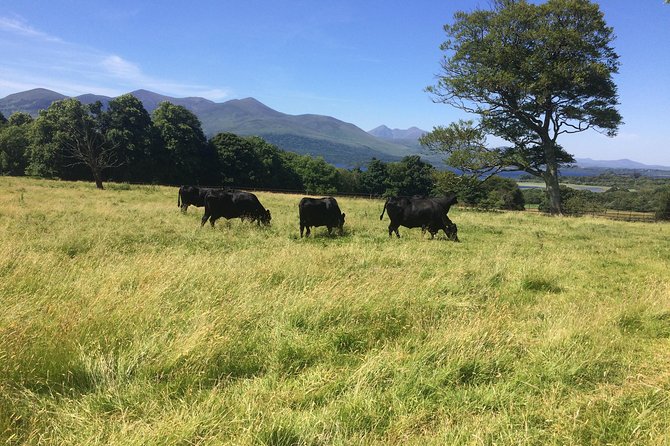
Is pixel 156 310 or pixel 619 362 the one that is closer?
pixel 619 362

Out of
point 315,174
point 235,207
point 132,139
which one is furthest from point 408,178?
point 235,207

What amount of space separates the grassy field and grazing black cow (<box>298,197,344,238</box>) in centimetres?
641

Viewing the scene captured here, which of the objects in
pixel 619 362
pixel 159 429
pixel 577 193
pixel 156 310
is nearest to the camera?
pixel 159 429

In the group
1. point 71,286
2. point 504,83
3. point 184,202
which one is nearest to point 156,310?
point 71,286

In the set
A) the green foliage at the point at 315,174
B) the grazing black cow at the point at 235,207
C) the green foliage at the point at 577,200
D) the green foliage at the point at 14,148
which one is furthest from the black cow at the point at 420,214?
the green foliage at the point at 577,200

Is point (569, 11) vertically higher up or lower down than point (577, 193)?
higher up

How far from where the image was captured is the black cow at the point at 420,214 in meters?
13.4

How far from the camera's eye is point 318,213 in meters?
13.0

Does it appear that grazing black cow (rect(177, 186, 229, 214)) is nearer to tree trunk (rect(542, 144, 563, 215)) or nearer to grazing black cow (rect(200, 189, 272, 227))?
grazing black cow (rect(200, 189, 272, 227))

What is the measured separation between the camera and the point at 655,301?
5449 millimetres

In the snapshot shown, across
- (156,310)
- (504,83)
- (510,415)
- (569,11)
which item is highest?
(569,11)

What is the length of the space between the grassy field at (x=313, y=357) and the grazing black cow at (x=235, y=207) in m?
7.59

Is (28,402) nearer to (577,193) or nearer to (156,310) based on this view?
(156,310)

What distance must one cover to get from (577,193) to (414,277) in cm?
8655
